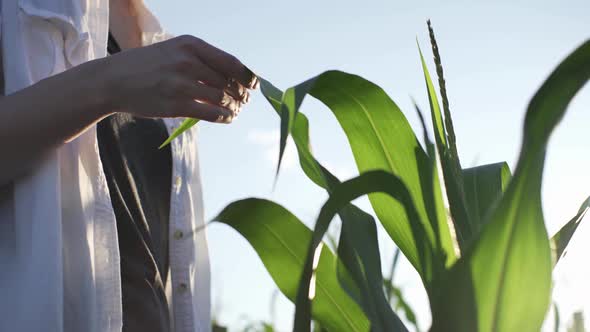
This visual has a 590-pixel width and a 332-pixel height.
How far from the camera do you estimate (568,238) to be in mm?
546

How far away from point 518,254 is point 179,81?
0.38 meters

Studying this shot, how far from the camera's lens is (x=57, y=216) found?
32.9 inches

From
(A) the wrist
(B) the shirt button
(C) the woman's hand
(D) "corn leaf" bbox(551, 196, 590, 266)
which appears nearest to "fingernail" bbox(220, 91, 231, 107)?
(C) the woman's hand

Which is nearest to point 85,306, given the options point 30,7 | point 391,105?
point 30,7

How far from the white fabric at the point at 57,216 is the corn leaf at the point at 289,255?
0.38 metres

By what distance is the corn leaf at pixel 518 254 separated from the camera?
1.20 feet

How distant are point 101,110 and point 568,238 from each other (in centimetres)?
45

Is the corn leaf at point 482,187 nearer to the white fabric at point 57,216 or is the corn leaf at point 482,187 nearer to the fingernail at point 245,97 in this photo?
the fingernail at point 245,97

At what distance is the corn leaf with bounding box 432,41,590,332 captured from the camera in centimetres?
37

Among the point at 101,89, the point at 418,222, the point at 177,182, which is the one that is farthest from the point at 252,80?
the point at 177,182

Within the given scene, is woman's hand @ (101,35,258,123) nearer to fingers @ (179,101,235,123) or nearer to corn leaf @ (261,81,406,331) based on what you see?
fingers @ (179,101,235,123)

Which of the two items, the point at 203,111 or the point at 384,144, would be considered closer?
the point at 384,144

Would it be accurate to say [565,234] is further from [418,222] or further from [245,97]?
[245,97]

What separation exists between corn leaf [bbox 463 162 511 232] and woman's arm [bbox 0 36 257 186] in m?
0.22
